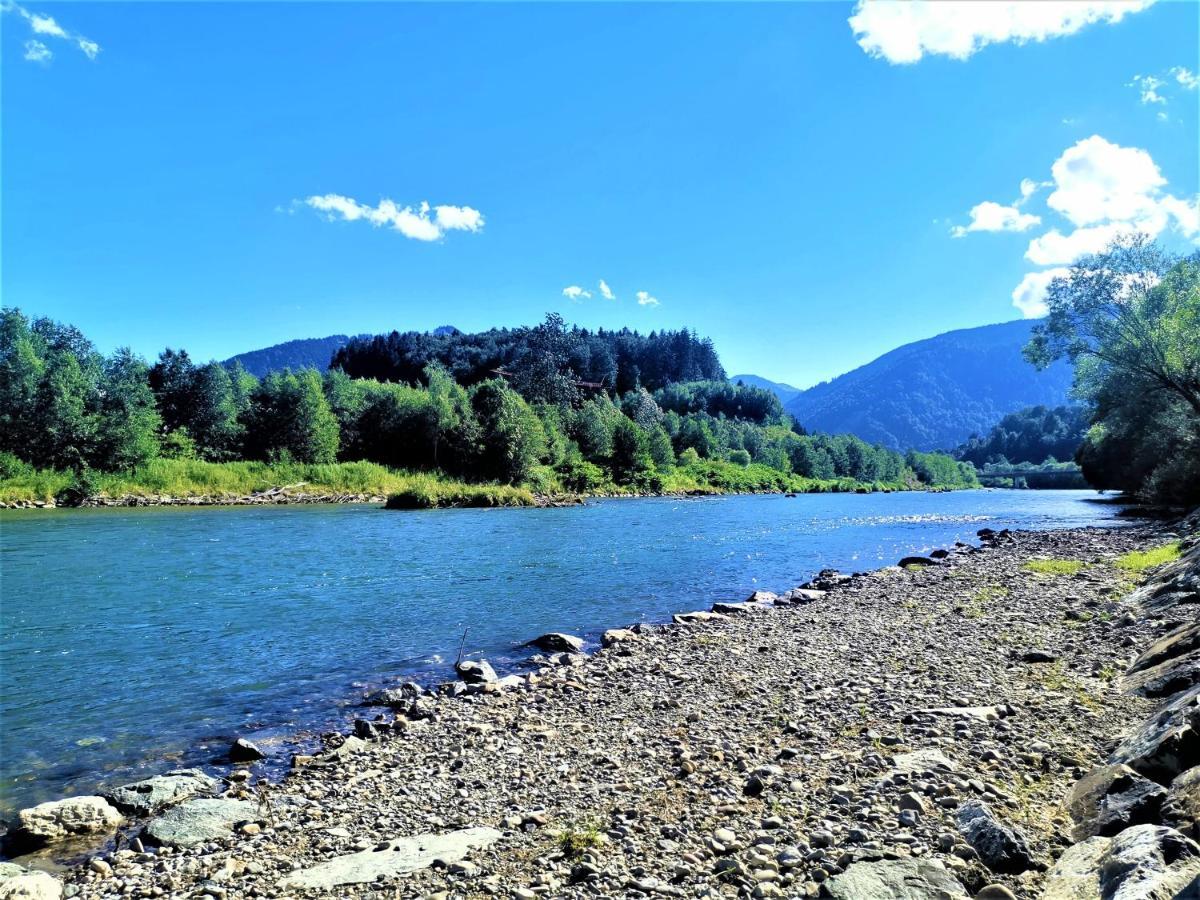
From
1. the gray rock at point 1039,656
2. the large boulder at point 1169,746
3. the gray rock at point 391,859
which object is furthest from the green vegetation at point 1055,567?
the gray rock at point 391,859

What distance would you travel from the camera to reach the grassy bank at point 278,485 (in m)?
61.7

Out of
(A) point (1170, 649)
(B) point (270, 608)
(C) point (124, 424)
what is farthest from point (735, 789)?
(C) point (124, 424)

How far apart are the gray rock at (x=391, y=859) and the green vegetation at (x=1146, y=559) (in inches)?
885

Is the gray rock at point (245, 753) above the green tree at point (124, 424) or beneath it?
beneath

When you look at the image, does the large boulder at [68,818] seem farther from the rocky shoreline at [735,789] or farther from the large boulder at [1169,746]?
the large boulder at [1169,746]

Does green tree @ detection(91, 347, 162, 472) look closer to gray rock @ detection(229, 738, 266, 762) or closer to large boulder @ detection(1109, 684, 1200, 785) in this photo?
gray rock @ detection(229, 738, 266, 762)

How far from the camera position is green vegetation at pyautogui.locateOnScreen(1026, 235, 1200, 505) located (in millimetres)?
37625

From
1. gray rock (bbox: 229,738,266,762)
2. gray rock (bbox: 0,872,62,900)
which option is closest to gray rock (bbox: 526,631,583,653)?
gray rock (bbox: 229,738,266,762)

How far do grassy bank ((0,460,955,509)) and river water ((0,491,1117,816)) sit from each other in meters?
→ 20.5

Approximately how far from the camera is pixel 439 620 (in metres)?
18.4

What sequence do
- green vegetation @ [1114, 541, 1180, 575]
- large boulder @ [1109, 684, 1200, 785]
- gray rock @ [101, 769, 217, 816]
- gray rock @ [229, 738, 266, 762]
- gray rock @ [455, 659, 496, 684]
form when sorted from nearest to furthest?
large boulder @ [1109, 684, 1200, 785], gray rock @ [101, 769, 217, 816], gray rock @ [229, 738, 266, 762], gray rock @ [455, 659, 496, 684], green vegetation @ [1114, 541, 1180, 575]

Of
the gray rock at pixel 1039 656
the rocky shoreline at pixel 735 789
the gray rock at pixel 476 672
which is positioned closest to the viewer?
the rocky shoreline at pixel 735 789

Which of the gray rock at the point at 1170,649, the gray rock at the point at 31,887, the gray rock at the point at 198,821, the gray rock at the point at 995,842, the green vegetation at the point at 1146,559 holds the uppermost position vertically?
the gray rock at the point at 1170,649

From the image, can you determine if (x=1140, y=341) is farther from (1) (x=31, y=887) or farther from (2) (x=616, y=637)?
(1) (x=31, y=887)
